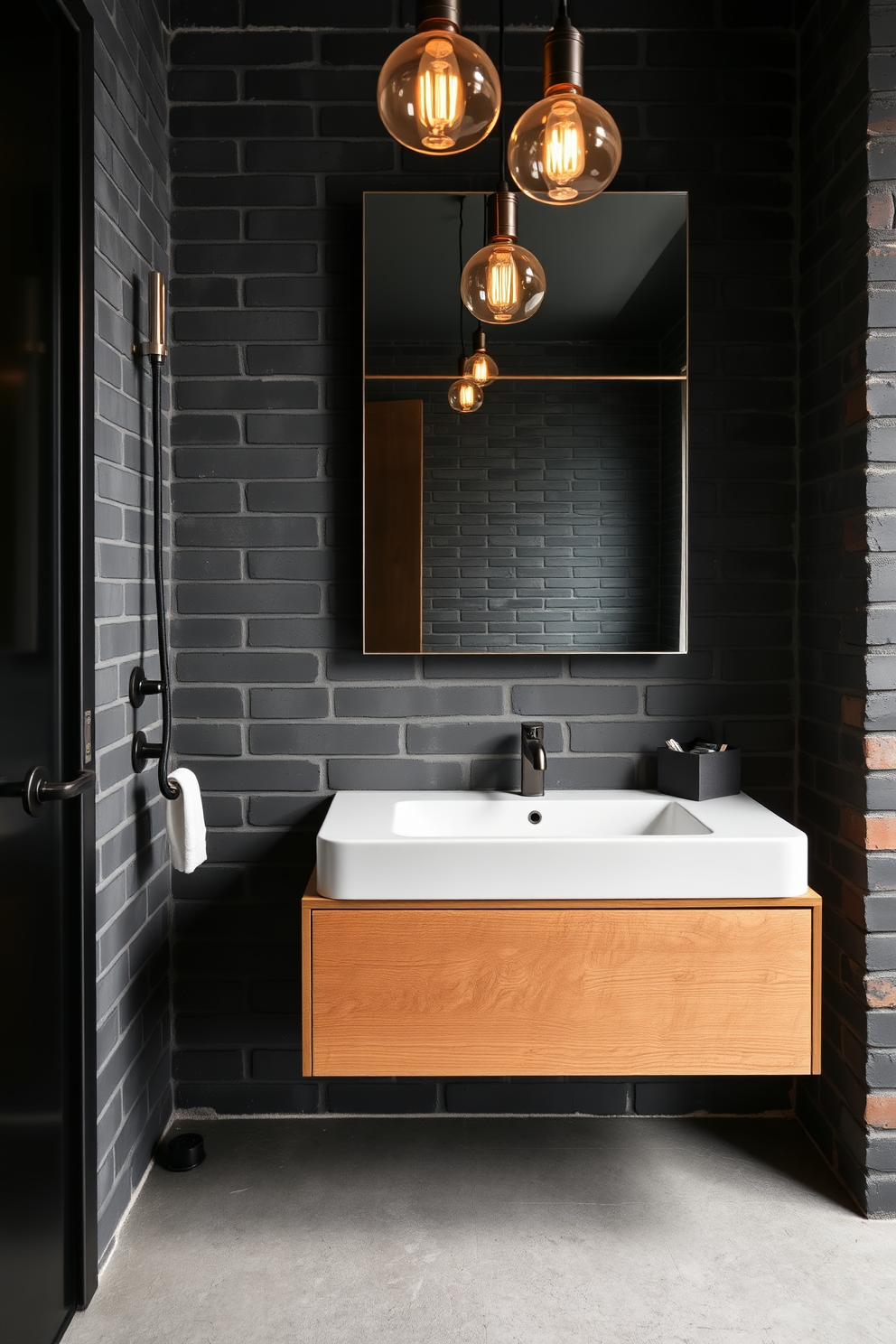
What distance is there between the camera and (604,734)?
221 cm

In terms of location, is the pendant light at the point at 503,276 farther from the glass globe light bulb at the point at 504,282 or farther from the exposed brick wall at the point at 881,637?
the exposed brick wall at the point at 881,637

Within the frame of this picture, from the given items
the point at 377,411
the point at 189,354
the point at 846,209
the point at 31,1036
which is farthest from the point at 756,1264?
the point at 189,354

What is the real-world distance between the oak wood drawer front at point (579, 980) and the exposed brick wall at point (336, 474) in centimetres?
57

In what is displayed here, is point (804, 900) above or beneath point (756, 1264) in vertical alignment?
above

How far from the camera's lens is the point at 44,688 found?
149 cm

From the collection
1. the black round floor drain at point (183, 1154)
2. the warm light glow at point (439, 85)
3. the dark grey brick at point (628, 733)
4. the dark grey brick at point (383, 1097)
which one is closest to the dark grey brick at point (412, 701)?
the dark grey brick at point (628, 733)

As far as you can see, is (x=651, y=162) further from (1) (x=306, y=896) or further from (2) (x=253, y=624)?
(1) (x=306, y=896)

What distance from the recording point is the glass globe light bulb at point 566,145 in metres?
1.04

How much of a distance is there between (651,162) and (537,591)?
1015 millimetres

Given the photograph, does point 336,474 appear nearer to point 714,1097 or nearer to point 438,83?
point 438,83

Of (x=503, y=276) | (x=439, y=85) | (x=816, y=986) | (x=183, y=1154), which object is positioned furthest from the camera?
(x=183, y=1154)

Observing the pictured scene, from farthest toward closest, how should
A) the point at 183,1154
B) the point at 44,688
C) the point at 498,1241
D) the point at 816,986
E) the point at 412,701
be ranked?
the point at 412,701 < the point at 183,1154 < the point at 498,1241 < the point at 816,986 < the point at 44,688

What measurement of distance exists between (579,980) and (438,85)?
1370mm

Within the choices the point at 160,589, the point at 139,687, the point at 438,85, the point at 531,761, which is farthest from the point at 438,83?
the point at 531,761
